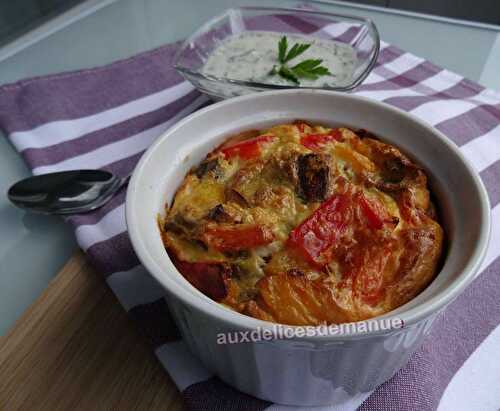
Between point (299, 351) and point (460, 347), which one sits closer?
point (299, 351)

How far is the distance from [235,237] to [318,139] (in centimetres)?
48

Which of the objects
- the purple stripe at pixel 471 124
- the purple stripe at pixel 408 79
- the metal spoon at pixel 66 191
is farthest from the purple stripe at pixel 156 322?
the purple stripe at pixel 408 79

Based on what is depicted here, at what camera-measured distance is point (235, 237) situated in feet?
3.96

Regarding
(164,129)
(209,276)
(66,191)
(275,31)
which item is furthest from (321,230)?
(275,31)

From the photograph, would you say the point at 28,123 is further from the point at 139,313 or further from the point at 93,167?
the point at 139,313

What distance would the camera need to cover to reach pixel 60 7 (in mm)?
3393

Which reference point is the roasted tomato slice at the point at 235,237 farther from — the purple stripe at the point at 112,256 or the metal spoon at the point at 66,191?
the metal spoon at the point at 66,191

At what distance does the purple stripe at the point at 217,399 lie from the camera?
1.24 m

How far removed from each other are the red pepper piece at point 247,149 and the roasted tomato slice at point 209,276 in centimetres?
42

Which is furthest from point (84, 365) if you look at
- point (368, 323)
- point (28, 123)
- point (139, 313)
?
point (28, 123)

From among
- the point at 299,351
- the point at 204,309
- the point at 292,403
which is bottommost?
the point at 292,403

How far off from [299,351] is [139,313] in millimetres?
602

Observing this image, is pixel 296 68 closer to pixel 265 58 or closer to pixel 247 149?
pixel 265 58

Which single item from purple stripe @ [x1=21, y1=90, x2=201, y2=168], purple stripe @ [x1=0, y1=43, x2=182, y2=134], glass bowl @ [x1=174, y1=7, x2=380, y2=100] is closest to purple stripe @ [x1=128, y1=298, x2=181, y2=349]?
purple stripe @ [x1=21, y1=90, x2=201, y2=168]
